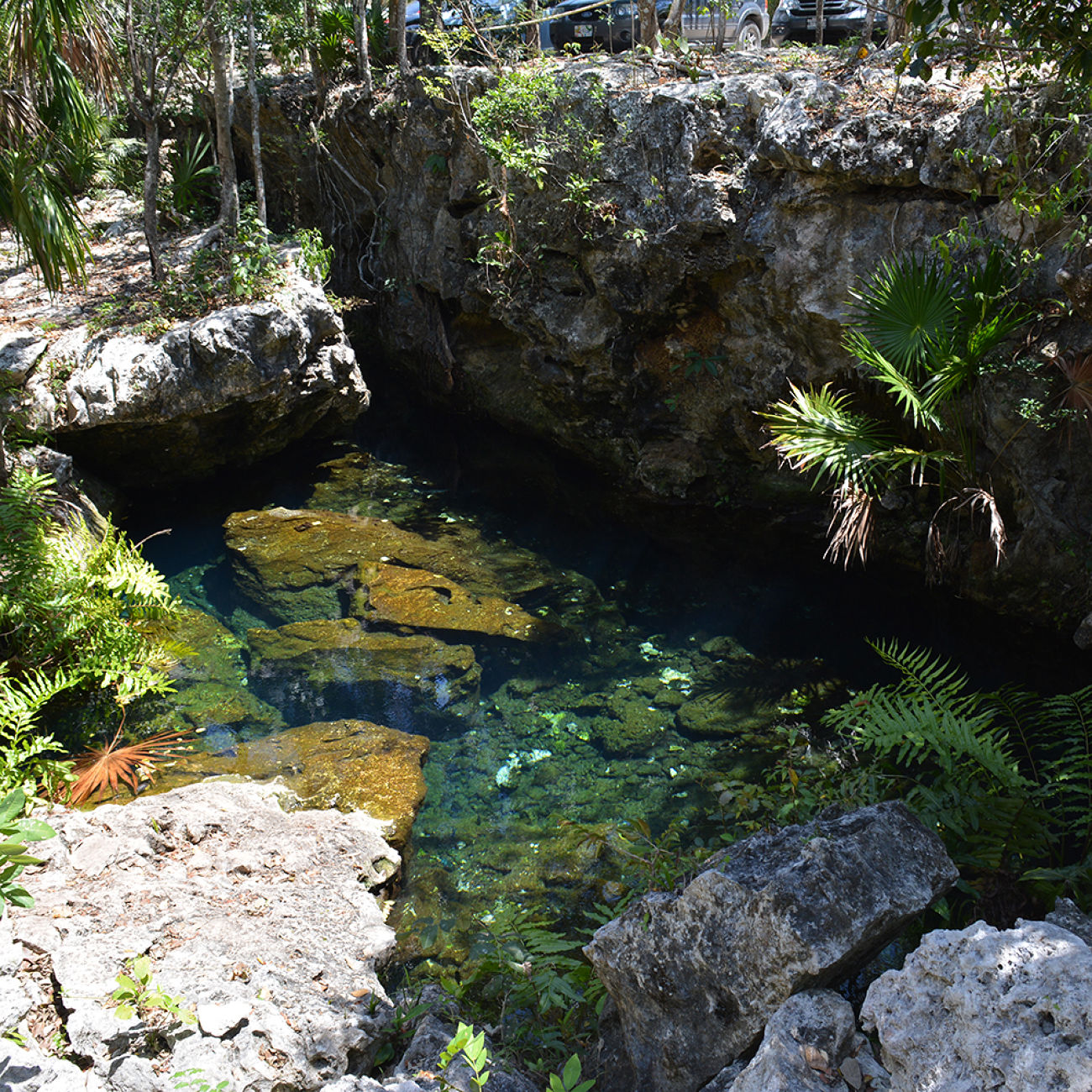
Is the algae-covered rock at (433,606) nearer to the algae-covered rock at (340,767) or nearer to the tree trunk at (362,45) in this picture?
the algae-covered rock at (340,767)

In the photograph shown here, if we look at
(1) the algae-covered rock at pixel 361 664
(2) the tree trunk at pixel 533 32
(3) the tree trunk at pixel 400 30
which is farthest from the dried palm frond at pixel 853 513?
(3) the tree trunk at pixel 400 30

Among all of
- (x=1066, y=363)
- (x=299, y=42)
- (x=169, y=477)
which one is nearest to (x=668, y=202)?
(x=1066, y=363)

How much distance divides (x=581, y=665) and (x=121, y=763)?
374 centimetres

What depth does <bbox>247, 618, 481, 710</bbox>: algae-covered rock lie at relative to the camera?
701cm

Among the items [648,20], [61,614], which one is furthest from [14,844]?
[648,20]

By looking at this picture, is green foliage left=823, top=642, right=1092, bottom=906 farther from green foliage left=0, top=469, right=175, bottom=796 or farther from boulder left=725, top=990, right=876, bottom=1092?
green foliage left=0, top=469, right=175, bottom=796

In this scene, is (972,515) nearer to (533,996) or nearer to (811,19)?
(533,996)

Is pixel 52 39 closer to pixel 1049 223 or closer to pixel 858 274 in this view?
pixel 858 274

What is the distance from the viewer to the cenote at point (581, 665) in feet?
18.3

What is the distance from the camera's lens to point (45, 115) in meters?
7.27

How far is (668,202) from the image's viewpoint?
8719 millimetres

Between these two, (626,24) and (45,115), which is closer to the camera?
(45,115)

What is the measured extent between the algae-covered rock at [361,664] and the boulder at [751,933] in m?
3.92

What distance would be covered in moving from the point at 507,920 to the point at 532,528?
5.59m
